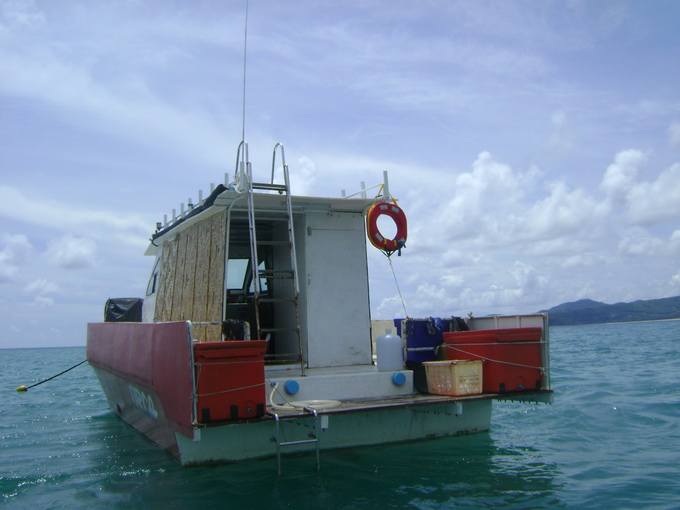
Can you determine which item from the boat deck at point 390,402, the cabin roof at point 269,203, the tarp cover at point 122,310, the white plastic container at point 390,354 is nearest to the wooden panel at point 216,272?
the cabin roof at point 269,203

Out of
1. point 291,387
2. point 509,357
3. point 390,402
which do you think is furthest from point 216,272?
point 509,357

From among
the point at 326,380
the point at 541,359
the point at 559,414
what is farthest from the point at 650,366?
the point at 326,380

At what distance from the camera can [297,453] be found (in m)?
7.29

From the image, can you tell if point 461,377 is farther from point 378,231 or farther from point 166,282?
point 166,282

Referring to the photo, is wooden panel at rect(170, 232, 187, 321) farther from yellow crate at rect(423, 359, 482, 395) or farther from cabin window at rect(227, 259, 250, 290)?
yellow crate at rect(423, 359, 482, 395)

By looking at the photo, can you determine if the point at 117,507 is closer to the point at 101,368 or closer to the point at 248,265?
the point at 248,265

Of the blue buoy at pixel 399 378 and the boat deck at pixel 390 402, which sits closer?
the boat deck at pixel 390 402

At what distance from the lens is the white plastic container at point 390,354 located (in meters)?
8.15

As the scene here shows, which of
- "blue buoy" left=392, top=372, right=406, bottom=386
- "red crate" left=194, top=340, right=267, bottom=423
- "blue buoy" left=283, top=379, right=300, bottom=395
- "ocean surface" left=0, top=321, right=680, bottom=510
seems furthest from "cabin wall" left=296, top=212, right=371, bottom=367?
"red crate" left=194, top=340, right=267, bottom=423

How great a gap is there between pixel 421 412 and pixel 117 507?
3605 millimetres

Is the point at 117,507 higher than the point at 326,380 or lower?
lower

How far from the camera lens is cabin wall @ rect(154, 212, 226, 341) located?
26.5 feet

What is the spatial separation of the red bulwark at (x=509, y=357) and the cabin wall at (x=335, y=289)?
5.71 feet

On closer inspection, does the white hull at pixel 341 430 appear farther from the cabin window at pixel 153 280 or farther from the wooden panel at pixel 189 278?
the cabin window at pixel 153 280
